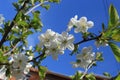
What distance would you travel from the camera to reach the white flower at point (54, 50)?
121 inches

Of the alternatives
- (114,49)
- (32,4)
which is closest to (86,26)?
(114,49)

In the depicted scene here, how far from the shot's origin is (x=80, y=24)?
3447 millimetres

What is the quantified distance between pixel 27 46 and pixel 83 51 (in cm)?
254

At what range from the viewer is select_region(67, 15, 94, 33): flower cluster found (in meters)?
3.38

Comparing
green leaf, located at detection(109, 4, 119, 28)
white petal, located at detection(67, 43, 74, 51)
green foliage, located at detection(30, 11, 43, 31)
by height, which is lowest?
white petal, located at detection(67, 43, 74, 51)

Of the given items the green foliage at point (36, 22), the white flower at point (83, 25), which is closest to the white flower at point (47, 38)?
the white flower at point (83, 25)

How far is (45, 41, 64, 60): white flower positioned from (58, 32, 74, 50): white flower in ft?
0.14

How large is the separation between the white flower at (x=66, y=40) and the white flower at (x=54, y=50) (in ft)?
0.14

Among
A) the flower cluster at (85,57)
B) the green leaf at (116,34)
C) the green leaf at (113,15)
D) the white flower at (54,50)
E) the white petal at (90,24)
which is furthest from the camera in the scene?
the white petal at (90,24)

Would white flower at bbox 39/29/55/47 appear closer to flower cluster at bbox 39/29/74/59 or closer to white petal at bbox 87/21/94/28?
flower cluster at bbox 39/29/74/59

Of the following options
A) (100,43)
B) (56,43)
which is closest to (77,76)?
(100,43)

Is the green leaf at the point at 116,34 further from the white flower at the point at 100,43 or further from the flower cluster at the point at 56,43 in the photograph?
the flower cluster at the point at 56,43

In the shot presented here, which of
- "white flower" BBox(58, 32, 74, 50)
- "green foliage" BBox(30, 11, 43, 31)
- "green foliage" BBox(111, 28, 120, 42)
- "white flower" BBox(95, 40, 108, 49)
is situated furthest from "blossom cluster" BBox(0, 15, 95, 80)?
"green foliage" BBox(30, 11, 43, 31)

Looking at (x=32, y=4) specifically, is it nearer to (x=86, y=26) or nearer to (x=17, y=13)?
(x=17, y=13)
